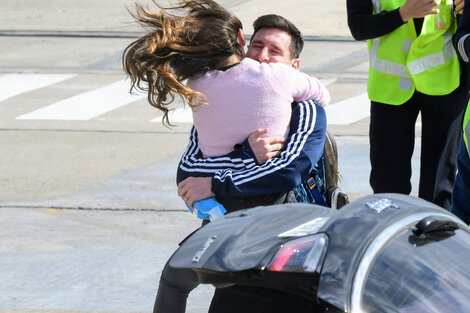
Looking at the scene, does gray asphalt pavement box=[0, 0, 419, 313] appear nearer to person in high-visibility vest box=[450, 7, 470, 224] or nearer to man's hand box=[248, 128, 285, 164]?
person in high-visibility vest box=[450, 7, 470, 224]

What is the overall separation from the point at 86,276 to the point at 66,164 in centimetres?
276

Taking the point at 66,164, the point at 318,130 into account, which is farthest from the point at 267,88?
the point at 66,164

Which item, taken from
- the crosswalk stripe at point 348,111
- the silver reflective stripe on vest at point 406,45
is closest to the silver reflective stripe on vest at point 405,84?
the silver reflective stripe on vest at point 406,45

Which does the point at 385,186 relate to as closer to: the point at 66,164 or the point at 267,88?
the point at 267,88

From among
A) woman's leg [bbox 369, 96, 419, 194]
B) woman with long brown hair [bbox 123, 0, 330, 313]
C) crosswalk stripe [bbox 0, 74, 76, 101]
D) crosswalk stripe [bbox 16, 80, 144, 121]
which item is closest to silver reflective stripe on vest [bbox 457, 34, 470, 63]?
woman's leg [bbox 369, 96, 419, 194]

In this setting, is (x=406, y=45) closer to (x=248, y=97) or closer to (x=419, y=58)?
(x=419, y=58)

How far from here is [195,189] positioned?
3.49 m

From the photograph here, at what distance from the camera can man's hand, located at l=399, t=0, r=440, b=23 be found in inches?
193

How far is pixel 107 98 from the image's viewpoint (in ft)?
35.7

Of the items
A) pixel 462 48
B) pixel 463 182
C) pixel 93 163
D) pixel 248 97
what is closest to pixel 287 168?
pixel 248 97

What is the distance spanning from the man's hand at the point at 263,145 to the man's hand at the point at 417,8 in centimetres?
175

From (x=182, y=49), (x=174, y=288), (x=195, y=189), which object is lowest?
(x=195, y=189)

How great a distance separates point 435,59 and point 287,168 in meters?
1.98

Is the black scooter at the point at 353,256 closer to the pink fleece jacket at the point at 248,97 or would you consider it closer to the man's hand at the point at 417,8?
the pink fleece jacket at the point at 248,97
